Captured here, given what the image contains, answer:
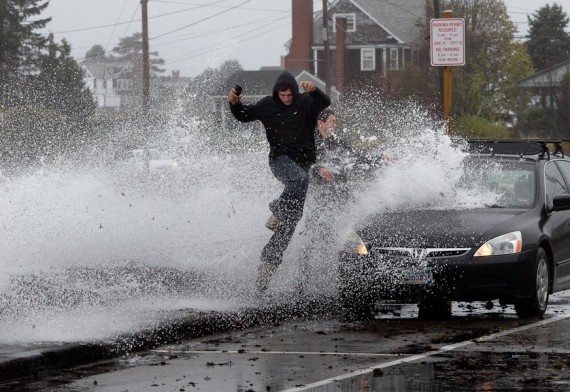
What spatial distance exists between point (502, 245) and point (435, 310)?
0.93m

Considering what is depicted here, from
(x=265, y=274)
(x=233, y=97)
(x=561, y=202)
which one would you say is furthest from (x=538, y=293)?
(x=233, y=97)

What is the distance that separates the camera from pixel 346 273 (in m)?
11.7

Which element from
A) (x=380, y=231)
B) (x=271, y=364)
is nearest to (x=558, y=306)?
(x=380, y=231)

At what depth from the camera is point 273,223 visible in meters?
12.6

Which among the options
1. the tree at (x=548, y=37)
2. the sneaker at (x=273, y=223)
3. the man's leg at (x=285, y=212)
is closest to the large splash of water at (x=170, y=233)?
the man's leg at (x=285, y=212)

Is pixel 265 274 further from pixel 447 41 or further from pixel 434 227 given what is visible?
pixel 447 41

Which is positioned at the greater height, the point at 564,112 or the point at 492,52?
the point at 492,52

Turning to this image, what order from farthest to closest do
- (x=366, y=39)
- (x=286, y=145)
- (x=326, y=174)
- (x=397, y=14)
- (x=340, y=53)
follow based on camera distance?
(x=397, y=14) < (x=366, y=39) < (x=340, y=53) < (x=326, y=174) < (x=286, y=145)

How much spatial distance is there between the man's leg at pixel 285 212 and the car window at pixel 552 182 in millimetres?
2179

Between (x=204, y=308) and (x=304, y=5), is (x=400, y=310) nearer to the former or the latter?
(x=204, y=308)

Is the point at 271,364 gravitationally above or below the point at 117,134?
below

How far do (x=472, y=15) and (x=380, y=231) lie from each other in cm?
6923

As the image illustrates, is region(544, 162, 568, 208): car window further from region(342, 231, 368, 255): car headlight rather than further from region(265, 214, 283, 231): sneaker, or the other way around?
region(265, 214, 283, 231): sneaker

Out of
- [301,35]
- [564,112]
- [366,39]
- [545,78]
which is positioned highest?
[366,39]
